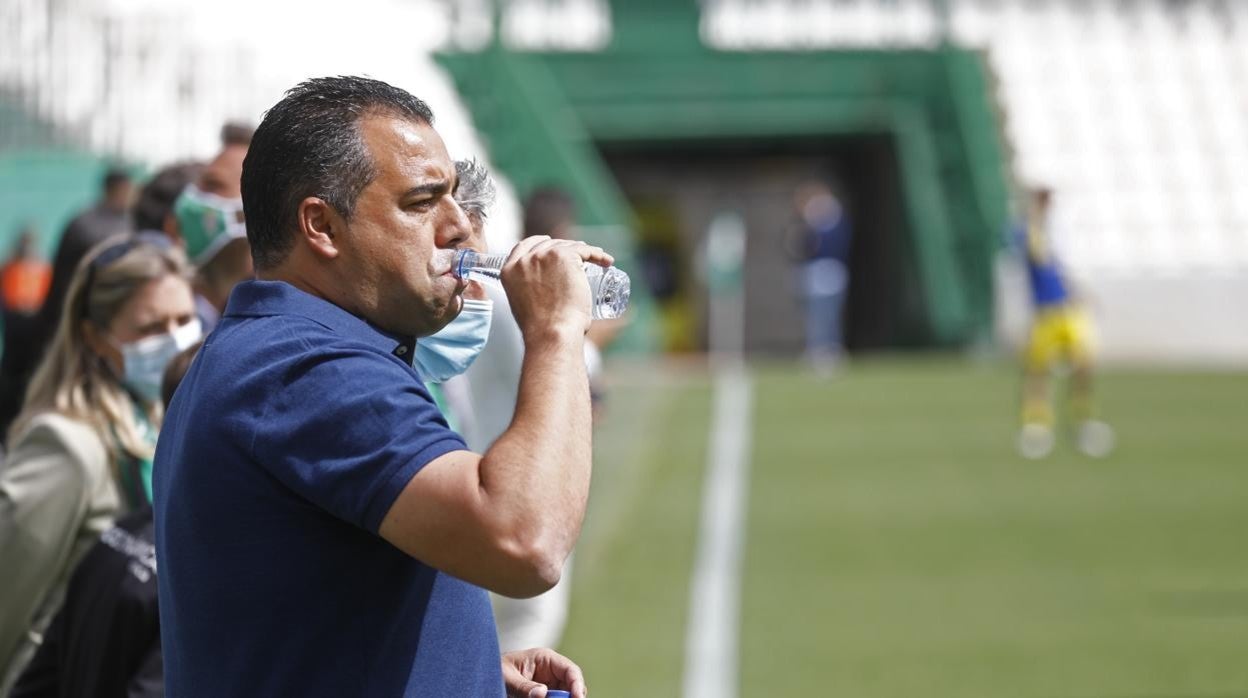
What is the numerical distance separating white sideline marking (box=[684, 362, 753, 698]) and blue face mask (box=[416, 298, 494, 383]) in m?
4.96

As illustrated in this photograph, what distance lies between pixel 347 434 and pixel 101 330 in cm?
227

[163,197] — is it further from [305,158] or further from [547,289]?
[547,289]

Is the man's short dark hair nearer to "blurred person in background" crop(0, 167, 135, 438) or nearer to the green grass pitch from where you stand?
"blurred person in background" crop(0, 167, 135, 438)

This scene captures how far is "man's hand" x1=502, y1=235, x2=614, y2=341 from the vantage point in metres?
2.51

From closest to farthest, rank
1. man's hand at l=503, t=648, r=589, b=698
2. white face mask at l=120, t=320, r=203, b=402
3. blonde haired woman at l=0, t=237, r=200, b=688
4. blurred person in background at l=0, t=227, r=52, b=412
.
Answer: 1. man's hand at l=503, t=648, r=589, b=698
2. blonde haired woman at l=0, t=237, r=200, b=688
3. white face mask at l=120, t=320, r=203, b=402
4. blurred person in background at l=0, t=227, r=52, b=412

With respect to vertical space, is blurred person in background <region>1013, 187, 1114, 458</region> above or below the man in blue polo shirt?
above

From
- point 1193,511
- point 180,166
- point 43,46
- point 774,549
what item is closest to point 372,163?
point 180,166

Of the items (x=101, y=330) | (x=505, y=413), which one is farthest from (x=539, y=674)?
(x=505, y=413)

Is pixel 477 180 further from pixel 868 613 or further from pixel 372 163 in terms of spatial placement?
pixel 868 613

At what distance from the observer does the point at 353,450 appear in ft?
7.59

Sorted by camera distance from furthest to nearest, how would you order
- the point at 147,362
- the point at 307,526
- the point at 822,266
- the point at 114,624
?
the point at 822,266 < the point at 147,362 < the point at 114,624 < the point at 307,526

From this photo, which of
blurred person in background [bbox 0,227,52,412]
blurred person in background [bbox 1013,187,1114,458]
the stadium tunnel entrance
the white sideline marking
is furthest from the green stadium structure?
blurred person in background [bbox 0,227,52,412]

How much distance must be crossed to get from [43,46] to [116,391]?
1078 centimetres

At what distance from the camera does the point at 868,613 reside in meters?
9.41
